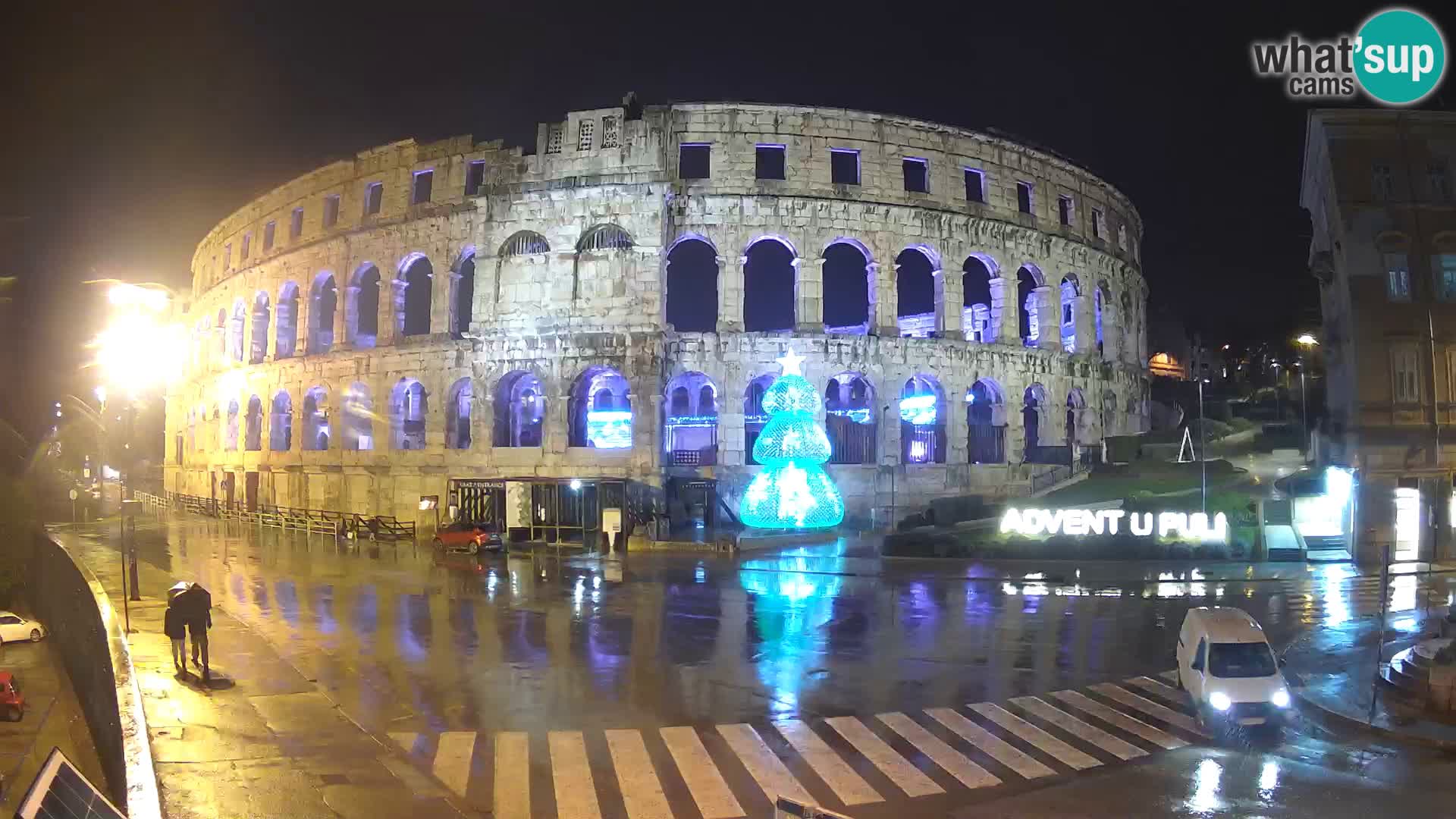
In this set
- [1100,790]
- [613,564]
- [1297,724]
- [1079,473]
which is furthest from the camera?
[1079,473]

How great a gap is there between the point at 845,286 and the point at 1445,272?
36.8m

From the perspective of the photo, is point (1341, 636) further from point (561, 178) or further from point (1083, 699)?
point (561, 178)

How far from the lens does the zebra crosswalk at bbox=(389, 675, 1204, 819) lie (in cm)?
913

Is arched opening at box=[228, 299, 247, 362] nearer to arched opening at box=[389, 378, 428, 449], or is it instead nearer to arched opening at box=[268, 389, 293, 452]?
arched opening at box=[268, 389, 293, 452]

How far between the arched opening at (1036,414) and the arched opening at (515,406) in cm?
2339

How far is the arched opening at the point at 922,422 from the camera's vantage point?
131ft

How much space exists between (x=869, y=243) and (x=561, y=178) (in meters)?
14.1

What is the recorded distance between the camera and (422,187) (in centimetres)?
4506

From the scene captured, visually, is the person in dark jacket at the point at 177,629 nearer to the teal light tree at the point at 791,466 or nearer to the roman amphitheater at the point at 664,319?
the roman amphitheater at the point at 664,319

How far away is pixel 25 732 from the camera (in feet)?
64.4

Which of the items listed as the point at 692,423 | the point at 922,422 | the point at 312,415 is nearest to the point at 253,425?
the point at 312,415

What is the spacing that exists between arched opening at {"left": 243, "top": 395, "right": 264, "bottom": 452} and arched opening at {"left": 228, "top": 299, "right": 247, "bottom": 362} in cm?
340

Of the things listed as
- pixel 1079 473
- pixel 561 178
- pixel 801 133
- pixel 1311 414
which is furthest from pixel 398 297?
pixel 1311 414

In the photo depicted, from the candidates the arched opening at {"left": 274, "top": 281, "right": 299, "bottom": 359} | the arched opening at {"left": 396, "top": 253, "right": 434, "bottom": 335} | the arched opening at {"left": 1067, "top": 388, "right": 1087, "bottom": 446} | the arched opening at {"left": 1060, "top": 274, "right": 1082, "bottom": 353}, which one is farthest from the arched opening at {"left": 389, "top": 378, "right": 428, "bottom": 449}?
the arched opening at {"left": 1060, "top": 274, "right": 1082, "bottom": 353}
